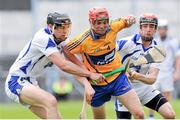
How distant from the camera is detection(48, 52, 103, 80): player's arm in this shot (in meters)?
11.1

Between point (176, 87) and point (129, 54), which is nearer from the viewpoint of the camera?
point (129, 54)

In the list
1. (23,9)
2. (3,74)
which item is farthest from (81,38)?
(23,9)

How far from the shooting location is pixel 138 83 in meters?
12.9

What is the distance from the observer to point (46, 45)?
36.2 ft

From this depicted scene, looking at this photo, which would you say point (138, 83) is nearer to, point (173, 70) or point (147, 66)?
point (147, 66)

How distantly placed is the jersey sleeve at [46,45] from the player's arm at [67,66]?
0.06 metres

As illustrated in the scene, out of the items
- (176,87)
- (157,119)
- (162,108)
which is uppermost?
(162,108)

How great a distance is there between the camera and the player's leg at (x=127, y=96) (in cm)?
1162

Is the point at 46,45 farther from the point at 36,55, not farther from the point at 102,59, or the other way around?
the point at 102,59

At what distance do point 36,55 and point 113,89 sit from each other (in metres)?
1.31

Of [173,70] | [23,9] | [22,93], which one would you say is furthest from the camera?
[23,9]

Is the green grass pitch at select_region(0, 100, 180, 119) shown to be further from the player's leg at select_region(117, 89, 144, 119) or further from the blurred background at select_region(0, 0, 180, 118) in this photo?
the blurred background at select_region(0, 0, 180, 118)

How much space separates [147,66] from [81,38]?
1.56 meters

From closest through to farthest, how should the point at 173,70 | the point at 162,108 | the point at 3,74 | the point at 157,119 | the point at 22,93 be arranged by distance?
the point at 22,93
the point at 162,108
the point at 157,119
the point at 173,70
the point at 3,74
